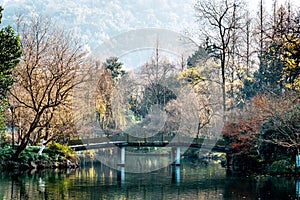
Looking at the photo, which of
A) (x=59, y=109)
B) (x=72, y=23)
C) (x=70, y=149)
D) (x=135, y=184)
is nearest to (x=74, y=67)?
(x=59, y=109)

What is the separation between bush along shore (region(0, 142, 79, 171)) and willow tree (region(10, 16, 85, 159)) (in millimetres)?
475

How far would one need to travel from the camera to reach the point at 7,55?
797 inches

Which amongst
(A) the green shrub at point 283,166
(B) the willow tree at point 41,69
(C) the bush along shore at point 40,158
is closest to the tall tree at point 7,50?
(B) the willow tree at point 41,69

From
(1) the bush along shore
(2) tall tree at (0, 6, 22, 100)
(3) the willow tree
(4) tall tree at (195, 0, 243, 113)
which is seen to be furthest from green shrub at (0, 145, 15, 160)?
(4) tall tree at (195, 0, 243, 113)

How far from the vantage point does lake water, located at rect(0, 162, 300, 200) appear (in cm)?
1698

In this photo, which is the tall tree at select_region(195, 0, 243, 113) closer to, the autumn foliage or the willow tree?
the autumn foliage

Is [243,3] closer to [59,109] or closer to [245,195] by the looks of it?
[59,109]

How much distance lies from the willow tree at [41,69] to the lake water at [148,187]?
433 centimetres

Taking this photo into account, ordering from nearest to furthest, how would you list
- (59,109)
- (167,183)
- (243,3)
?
(167,183), (59,109), (243,3)

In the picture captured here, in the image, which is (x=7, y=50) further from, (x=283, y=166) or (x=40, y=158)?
(x=283, y=166)

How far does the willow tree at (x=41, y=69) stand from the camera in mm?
26922

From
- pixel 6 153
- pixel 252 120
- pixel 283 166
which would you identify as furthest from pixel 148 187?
pixel 6 153

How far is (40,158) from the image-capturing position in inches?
1139

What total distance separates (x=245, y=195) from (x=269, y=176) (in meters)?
6.88
